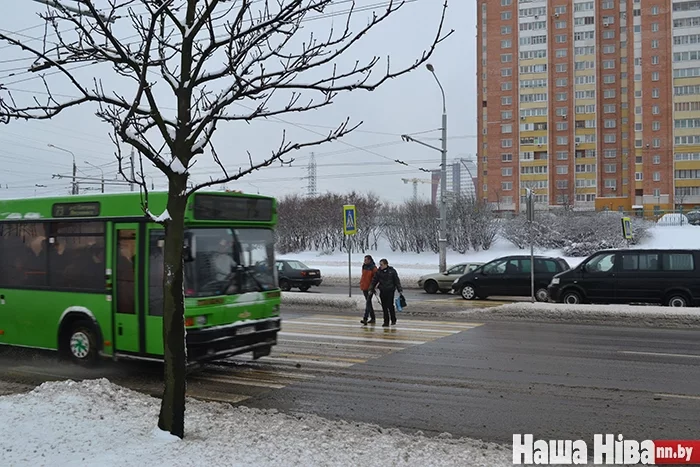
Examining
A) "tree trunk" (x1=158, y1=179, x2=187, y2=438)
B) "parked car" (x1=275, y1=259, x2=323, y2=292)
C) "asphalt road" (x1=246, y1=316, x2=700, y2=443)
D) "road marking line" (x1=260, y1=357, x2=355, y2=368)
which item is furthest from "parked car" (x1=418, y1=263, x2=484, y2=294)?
"tree trunk" (x1=158, y1=179, x2=187, y2=438)

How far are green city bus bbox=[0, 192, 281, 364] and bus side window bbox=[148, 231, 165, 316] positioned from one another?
0.02 meters

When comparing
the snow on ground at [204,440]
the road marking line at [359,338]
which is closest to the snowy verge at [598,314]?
the road marking line at [359,338]

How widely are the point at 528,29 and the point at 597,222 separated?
52160 millimetres

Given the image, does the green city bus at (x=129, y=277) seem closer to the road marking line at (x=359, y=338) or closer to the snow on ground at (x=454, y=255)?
the road marking line at (x=359, y=338)

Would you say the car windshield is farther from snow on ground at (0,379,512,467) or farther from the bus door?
snow on ground at (0,379,512,467)

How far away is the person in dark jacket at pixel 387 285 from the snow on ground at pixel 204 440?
29.6 ft

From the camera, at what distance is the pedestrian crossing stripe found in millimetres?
9648

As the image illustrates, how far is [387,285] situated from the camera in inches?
647

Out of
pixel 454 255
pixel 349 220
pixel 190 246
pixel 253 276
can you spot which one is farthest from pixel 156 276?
pixel 454 255

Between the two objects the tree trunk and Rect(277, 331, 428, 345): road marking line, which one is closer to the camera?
the tree trunk

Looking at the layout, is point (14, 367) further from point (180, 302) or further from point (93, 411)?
point (180, 302)

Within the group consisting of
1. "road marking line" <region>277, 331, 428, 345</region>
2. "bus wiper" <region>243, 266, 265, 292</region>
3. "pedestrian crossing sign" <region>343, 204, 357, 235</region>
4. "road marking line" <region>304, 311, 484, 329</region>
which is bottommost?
"road marking line" <region>304, 311, 484, 329</region>

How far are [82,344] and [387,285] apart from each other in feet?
25.7

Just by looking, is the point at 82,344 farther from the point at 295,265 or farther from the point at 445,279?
the point at 295,265
